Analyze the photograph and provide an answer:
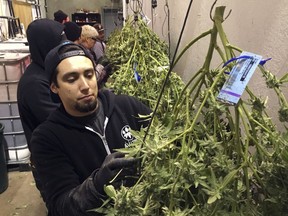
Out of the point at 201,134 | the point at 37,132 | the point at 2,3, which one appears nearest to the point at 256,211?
the point at 201,134

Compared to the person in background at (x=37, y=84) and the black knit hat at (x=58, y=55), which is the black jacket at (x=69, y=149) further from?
the person in background at (x=37, y=84)

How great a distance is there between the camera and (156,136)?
65 centimetres

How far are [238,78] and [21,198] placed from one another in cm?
292

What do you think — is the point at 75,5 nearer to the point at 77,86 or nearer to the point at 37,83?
the point at 37,83

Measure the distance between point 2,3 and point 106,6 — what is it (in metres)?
5.74

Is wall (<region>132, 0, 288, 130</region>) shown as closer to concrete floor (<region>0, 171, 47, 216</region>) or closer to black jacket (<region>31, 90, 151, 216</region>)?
black jacket (<region>31, 90, 151, 216</region>)

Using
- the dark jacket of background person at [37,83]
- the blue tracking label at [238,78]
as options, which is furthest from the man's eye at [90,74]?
the blue tracking label at [238,78]

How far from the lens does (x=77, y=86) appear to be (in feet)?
4.36

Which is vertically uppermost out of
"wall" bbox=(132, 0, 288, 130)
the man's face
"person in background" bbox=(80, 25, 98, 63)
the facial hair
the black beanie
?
"wall" bbox=(132, 0, 288, 130)

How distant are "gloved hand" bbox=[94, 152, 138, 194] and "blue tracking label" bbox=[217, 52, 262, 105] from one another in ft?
0.90

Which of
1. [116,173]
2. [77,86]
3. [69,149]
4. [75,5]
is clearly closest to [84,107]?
[77,86]

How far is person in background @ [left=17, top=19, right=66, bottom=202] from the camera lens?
1.92 metres

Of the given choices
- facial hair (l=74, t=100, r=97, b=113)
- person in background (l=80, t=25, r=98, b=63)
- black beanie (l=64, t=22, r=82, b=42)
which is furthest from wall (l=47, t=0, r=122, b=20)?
facial hair (l=74, t=100, r=97, b=113)

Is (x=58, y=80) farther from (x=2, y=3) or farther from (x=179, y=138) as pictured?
(x=2, y=3)
